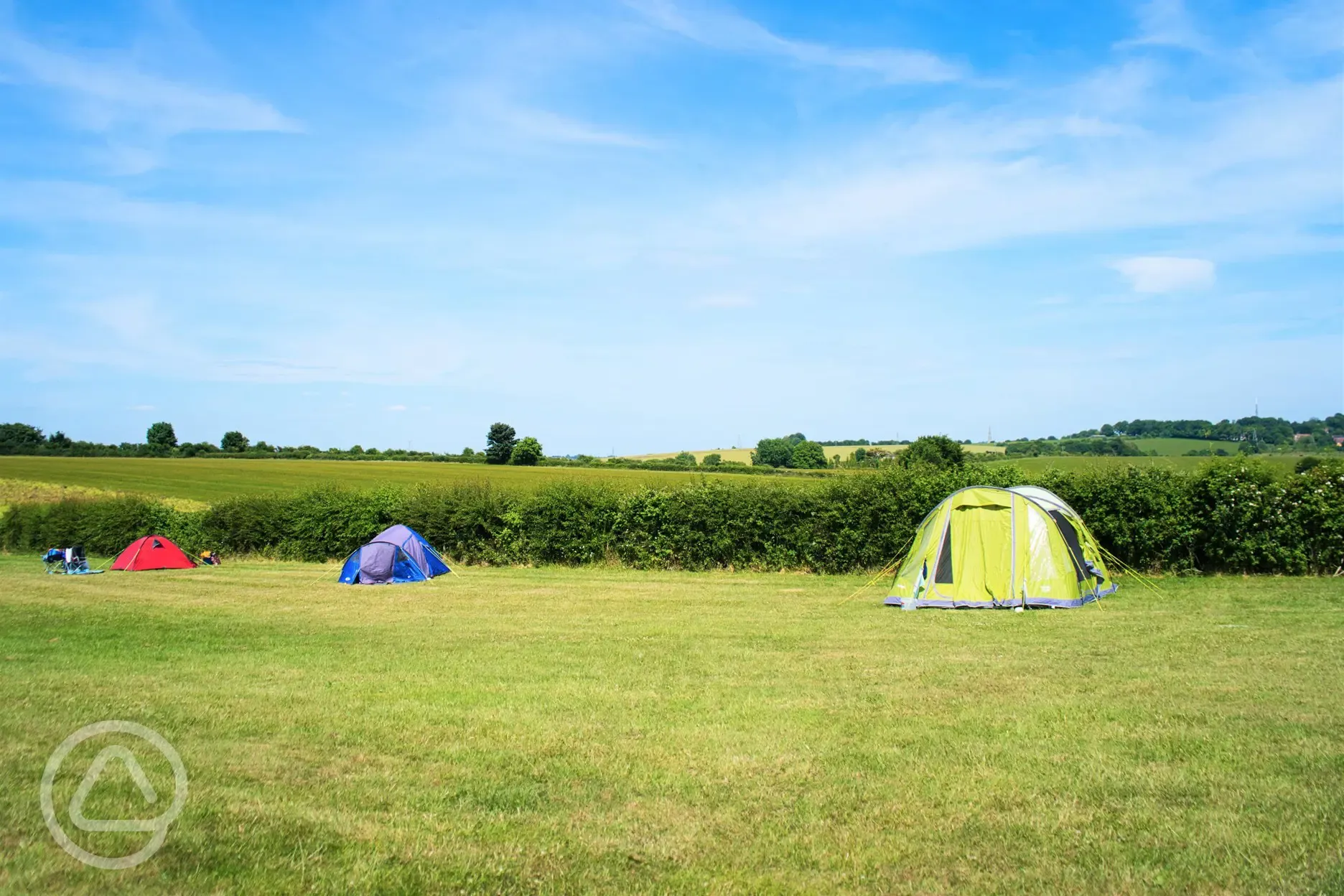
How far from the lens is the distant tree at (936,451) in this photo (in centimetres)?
2725

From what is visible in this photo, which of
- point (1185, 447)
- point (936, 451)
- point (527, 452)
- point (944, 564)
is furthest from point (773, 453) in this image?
point (944, 564)

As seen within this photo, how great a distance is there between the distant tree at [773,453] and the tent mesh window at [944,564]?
3681cm

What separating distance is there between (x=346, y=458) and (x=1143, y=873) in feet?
252

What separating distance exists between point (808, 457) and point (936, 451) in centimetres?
2438

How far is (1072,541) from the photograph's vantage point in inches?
657

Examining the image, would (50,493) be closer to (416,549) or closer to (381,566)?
(416,549)

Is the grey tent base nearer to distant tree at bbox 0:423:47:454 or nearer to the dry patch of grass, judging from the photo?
the dry patch of grass

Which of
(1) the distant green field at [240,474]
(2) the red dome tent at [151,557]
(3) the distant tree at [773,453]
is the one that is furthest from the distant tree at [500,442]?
(2) the red dome tent at [151,557]

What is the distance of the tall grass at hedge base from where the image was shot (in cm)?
1845

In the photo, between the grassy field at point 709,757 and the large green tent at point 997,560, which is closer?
the grassy field at point 709,757

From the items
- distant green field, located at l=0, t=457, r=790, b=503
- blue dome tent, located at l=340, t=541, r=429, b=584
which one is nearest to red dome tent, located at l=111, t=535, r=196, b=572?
blue dome tent, located at l=340, t=541, r=429, b=584

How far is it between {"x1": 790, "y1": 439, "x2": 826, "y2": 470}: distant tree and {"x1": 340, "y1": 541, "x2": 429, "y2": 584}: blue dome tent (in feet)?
100

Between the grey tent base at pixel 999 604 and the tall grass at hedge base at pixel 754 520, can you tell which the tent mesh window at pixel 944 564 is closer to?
the grey tent base at pixel 999 604

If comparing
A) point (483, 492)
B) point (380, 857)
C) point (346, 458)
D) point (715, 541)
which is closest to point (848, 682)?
point (380, 857)
